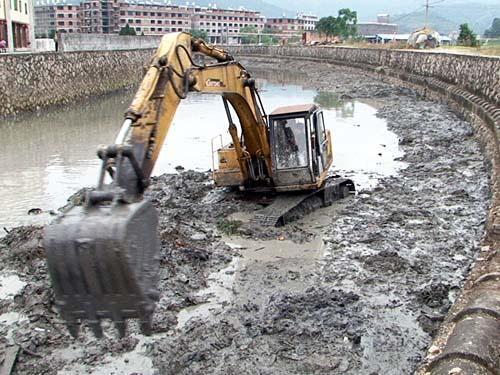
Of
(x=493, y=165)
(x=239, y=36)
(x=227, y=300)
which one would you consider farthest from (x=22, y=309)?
(x=239, y=36)

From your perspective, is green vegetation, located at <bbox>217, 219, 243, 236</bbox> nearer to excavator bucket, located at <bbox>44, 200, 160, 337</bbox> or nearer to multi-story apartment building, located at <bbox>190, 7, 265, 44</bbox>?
excavator bucket, located at <bbox>44, 200, 160, 337</bbox>

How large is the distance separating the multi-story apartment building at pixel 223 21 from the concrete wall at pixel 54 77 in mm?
87274

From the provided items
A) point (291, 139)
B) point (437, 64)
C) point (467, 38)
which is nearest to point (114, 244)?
point (291, 139)

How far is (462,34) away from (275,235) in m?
47.5

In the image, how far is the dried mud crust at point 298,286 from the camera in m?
6.40

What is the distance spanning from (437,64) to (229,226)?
25563 millimetres

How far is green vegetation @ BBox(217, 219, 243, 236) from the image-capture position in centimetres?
1052

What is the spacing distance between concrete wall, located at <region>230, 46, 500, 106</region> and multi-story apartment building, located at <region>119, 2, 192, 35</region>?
63.4 m

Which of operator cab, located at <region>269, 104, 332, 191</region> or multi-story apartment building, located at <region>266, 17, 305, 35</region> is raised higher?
multi-story apartment building, located at <region>266, 17, 305, 35</region>

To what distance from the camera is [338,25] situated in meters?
86.2

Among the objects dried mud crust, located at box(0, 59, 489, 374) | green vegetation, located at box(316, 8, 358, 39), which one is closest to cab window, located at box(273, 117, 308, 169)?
dried mud crust, located at box(0, 59, 489, 374)

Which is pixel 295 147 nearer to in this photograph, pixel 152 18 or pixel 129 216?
pixel 129 216

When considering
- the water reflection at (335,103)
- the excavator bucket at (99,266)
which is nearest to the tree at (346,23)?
the water reflection at (335,103)

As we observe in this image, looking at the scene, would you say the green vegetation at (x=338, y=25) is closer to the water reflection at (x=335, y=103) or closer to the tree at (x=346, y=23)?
the tree at (x=346, y=23)
